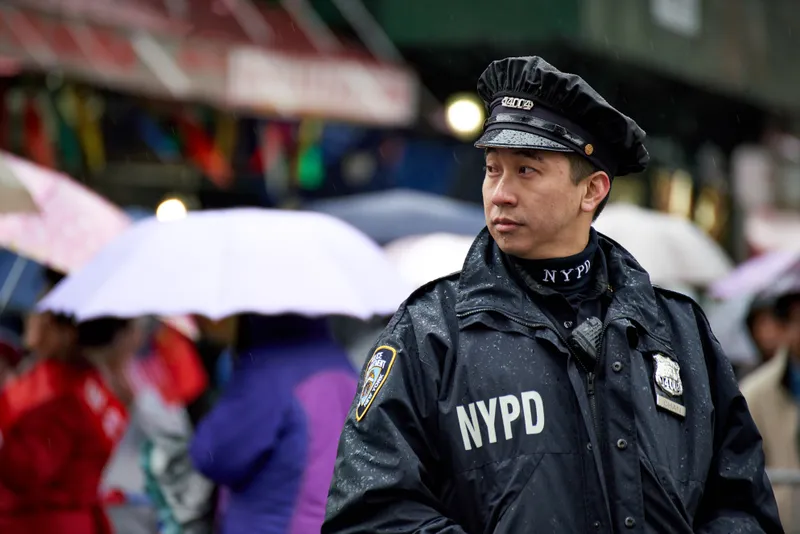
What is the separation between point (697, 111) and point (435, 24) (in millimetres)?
7014

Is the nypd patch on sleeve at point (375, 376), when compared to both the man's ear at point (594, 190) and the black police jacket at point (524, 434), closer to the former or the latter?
the black police jacket at point (524, 434)

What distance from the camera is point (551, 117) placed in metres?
3.21

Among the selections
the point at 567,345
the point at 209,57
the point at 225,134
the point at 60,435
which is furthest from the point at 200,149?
the point at 567,345

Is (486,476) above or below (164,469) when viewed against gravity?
above

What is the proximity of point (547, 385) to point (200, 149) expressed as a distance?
411 inches

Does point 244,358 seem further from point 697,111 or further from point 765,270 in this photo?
point 697,111

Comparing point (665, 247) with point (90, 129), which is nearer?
point (665, 247)

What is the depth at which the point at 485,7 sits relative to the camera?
629 inches

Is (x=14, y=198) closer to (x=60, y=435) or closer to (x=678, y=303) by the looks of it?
(x=60, y=435)

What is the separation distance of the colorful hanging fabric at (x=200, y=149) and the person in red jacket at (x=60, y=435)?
22.7ft

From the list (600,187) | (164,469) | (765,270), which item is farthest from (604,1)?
(600,187)

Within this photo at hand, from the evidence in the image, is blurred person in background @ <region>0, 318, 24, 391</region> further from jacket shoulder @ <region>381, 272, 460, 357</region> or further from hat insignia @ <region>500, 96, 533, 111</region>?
hat insignia @ <region>500, 96, 533, 111</region>

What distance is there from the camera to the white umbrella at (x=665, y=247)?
9711 millimetres

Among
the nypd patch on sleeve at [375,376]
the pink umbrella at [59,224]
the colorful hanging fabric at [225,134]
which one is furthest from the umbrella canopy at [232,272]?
the colorful hanging fabric at [225,134]
